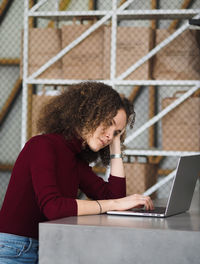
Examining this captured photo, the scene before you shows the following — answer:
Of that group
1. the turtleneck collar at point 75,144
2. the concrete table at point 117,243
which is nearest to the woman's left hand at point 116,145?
the turtleneck collar at point 75,144

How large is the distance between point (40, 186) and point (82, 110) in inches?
15.1

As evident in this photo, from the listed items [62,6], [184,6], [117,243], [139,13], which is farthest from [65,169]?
[62,6]

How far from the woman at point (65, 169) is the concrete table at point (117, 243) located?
0.69 ft

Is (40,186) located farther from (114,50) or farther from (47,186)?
(114,50)

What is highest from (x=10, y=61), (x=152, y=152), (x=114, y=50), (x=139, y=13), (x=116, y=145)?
(x=139, y=13)

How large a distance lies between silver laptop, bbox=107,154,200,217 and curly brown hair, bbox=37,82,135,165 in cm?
35

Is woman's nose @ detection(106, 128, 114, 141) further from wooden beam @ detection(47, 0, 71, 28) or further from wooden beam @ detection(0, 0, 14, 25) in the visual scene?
wooden beam @ detection(0, 0, 14, 25)

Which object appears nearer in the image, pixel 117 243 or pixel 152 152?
pixel 117 243

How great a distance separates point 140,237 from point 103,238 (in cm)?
10

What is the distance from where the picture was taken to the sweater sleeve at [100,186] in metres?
2.10

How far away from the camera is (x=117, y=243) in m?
1.42

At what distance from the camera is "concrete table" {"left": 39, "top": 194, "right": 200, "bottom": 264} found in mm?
1374

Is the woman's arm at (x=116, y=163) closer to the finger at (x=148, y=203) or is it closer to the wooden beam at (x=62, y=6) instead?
the finger at (x=148, y=203)

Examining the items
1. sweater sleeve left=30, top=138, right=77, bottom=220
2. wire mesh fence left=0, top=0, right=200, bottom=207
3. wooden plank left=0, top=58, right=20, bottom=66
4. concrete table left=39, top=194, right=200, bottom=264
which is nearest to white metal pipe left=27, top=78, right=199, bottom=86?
wire mesh fence left=0, top=0, right=200, bottom=207
